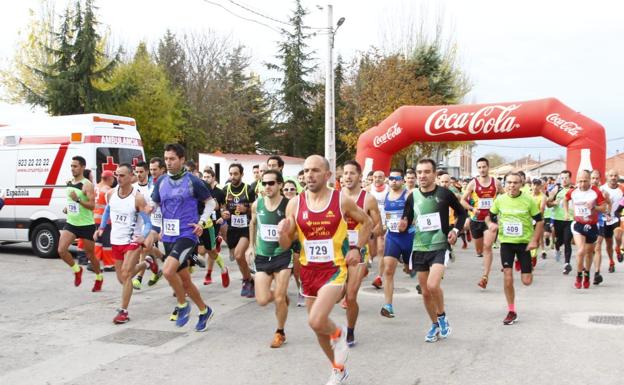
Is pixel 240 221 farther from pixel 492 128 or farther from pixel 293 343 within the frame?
pixel 492 128

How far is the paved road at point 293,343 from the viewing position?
16.5 ft

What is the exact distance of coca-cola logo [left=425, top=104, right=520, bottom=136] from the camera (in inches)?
693

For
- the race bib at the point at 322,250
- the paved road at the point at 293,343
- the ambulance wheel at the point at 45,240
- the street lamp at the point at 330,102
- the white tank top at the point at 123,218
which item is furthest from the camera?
the street lamp at the point at 330,102

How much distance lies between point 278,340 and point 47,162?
866cm

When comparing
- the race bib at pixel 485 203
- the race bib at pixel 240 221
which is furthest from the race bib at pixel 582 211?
the race bib at pixel 240 221

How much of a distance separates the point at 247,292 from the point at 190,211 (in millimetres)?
2403

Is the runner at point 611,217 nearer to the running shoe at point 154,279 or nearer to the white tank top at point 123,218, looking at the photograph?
the running shoe at point 154,279

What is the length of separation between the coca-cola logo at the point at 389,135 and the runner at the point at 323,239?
46.9 ft

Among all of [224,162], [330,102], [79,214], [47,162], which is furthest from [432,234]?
[224,162]

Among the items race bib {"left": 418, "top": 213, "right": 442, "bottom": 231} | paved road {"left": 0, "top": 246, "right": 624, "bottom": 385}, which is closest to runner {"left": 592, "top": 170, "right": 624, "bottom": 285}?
paved road {"left": 0, "top": 246, "right": 624, "bottom": 385}

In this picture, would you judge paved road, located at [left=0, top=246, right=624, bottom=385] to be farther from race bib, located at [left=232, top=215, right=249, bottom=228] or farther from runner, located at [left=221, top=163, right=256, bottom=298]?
race bib, located at [left=232, top=215, right=249, bottom=228]

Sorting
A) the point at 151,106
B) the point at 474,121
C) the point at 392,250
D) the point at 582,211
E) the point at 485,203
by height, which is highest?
the point at 151,106

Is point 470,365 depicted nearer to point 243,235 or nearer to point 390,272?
point 390,272

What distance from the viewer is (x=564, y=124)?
55.0 ft
